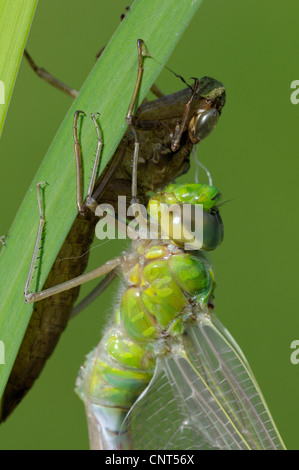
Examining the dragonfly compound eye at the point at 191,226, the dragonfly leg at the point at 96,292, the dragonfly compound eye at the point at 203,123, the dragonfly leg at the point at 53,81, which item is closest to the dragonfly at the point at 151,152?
the dragonfly compound eye at the point at 203,123

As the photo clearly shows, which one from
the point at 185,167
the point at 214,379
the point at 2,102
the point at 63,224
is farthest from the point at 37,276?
the point at 214,379

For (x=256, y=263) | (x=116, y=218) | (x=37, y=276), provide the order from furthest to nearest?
(x=256, y=263), (x=116, y=218), (x=37, y=276)

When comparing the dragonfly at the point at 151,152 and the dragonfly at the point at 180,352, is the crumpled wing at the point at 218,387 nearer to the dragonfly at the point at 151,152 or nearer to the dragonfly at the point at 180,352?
the dragonfly at the point at 180,352

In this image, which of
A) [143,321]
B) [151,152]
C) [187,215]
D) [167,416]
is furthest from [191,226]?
[167,416]

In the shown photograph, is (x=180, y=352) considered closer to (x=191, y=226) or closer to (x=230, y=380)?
(x=230, y=380)
